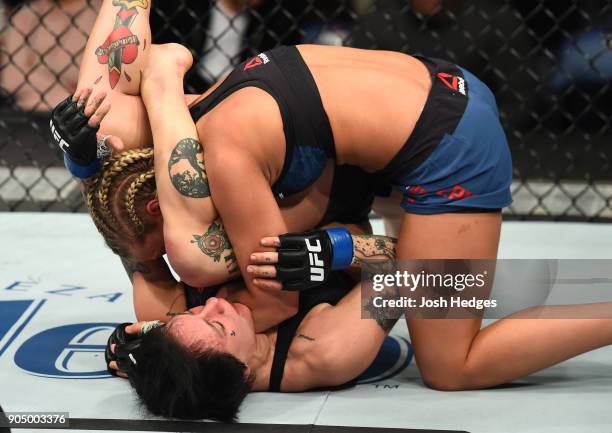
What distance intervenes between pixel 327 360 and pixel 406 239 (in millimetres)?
274

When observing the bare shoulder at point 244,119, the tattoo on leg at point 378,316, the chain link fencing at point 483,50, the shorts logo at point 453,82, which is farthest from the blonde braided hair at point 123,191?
the chain link fencing at point 483,50

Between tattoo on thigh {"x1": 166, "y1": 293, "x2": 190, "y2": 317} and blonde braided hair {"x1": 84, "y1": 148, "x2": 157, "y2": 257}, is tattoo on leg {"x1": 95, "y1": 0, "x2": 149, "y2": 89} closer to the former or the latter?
blonde braided hair {"x1": 84, "y1": 148, "x2": 157, "y2": 257}

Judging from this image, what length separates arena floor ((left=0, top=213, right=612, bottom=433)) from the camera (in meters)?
1.65

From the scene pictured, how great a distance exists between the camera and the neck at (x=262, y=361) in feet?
5.86

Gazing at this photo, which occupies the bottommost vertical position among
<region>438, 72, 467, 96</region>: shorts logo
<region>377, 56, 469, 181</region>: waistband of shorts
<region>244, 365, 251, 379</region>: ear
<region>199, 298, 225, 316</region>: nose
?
<region>244, 365, 251, 379</region>: ear

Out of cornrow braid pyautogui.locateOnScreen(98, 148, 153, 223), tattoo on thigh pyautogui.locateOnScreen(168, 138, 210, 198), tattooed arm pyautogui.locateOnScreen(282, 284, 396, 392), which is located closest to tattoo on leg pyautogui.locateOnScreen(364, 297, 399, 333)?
tattooed arm pyautogui.locateOnScreen(282, 284, 396, 392)

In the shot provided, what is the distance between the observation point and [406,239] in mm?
1812

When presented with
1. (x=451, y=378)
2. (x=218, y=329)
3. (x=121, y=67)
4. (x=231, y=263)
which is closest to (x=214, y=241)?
(x=231, y=263)

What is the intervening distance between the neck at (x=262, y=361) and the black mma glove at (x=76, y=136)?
1.49ft

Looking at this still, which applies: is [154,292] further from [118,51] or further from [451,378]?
[451,378]

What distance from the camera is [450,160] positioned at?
1763 mm

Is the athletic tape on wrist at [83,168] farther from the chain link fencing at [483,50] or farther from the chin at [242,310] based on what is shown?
the chain link fencing at [483,50]

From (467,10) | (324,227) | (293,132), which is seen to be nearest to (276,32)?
(467,10)

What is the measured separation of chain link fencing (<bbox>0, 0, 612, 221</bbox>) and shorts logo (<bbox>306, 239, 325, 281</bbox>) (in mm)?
1501
